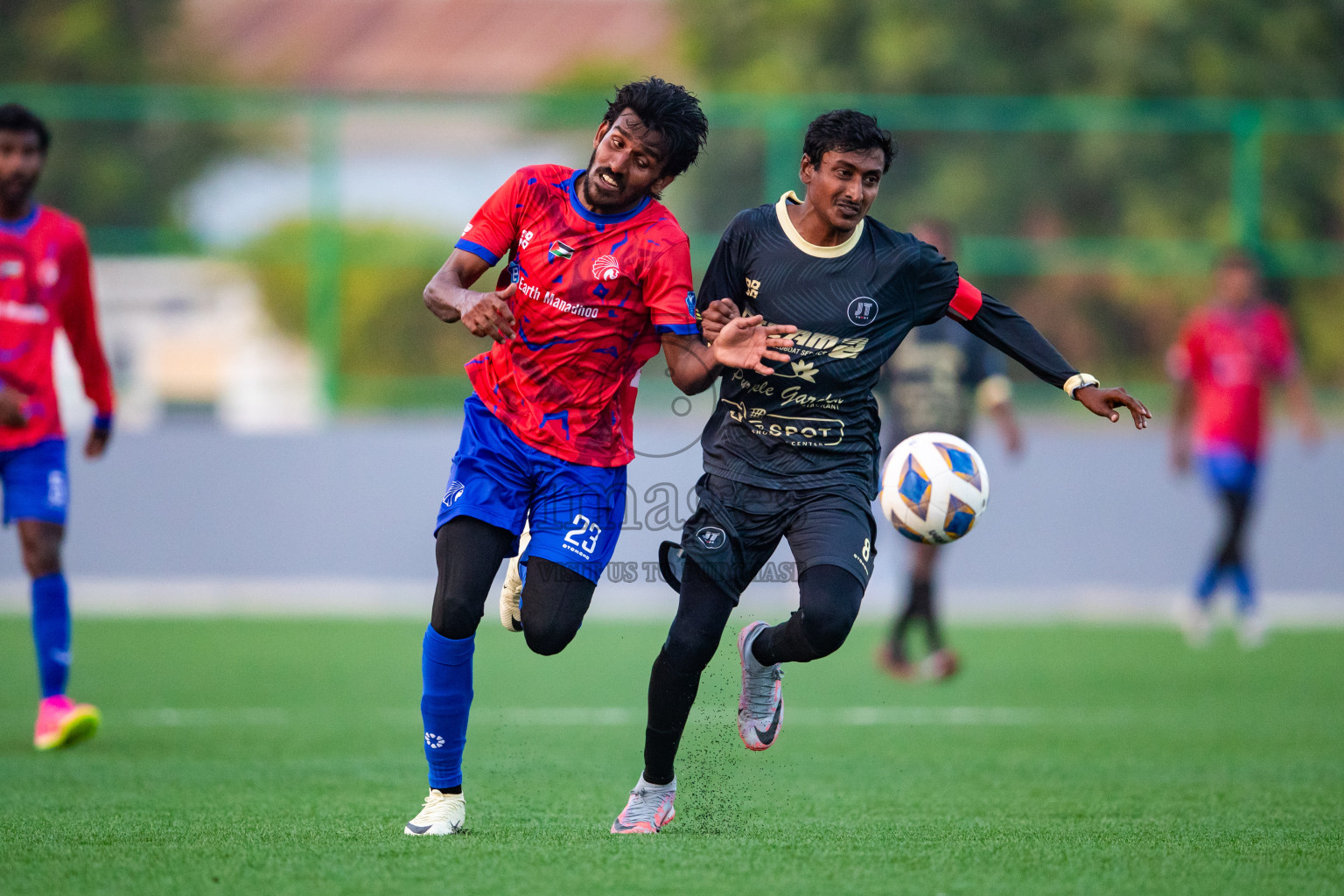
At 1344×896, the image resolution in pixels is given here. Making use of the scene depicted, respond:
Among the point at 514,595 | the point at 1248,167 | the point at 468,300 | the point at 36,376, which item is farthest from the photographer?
the point at 1248,167

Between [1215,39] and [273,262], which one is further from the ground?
[1215,39]

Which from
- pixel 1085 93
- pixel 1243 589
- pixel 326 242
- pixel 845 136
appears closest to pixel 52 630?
pixel 845 136

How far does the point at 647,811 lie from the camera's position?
16.1ft

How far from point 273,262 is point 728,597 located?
398 inches

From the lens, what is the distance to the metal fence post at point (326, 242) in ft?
45.5

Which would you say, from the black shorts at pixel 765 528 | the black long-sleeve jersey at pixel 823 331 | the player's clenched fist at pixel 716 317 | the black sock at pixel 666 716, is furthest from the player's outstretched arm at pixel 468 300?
the black sock at pixel 666 716

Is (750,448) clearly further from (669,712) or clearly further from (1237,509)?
(1237,509)

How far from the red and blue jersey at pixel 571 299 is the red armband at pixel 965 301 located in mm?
921

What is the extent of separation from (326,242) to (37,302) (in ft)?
23.6

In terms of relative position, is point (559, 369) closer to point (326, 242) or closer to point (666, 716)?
point (666, 716)

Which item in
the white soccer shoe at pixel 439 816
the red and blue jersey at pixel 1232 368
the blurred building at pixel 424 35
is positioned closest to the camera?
the white soccer shoe at pixel 439 816

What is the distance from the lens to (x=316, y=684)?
896 centimetres

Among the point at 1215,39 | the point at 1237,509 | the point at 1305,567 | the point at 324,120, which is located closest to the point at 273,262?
the point at 324,120

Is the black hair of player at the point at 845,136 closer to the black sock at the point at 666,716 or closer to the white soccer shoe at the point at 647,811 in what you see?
the black sock at the point at 666,716
